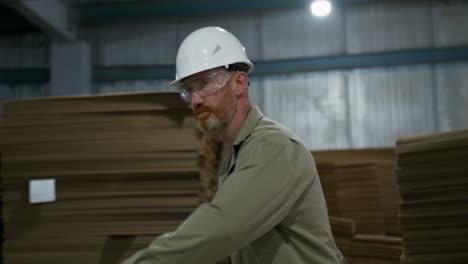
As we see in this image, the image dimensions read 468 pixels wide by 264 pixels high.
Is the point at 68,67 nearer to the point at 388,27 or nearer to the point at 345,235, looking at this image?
the point at 388,27

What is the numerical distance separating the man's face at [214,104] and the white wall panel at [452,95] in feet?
22.5

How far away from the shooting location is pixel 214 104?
6.20 ft

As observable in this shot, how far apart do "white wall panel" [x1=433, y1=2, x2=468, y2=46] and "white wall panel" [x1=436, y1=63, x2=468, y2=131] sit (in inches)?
15.6

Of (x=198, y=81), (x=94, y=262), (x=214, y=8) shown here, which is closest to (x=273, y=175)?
(x=198, y=81)

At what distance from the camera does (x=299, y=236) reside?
171cm

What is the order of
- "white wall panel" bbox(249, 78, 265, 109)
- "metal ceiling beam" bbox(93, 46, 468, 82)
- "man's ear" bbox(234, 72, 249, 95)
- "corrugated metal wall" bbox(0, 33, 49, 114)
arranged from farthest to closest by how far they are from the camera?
"corrugated metal wall" bbox(0, 33, 49, 114)
"white wall panel" bbox(249, 78, 265, 109)
"metal ceiling beam" bbox(93, 46, 468, 82)
"man's ear" bbox(234, 72, 249, 95)

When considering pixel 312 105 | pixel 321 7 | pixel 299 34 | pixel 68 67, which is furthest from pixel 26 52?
pixel 321 7

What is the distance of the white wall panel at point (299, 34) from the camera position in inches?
325

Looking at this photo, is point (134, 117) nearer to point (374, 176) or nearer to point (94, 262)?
point (94, 262)

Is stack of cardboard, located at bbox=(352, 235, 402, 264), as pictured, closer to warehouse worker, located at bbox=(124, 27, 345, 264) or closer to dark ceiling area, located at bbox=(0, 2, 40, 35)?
warehouse worker, located at bbox=(124, 27, 345, 264)

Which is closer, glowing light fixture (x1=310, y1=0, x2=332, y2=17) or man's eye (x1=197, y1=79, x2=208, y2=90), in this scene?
man's eye (x1=197, y1=79, x2=208, y2=90)

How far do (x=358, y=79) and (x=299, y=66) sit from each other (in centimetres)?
94

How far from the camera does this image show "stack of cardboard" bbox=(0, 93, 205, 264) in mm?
3418

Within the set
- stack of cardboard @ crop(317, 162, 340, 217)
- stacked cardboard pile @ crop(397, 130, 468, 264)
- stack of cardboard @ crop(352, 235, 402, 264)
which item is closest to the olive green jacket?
stacked cardboard pile @ crop(397, 130, 468, 264)
